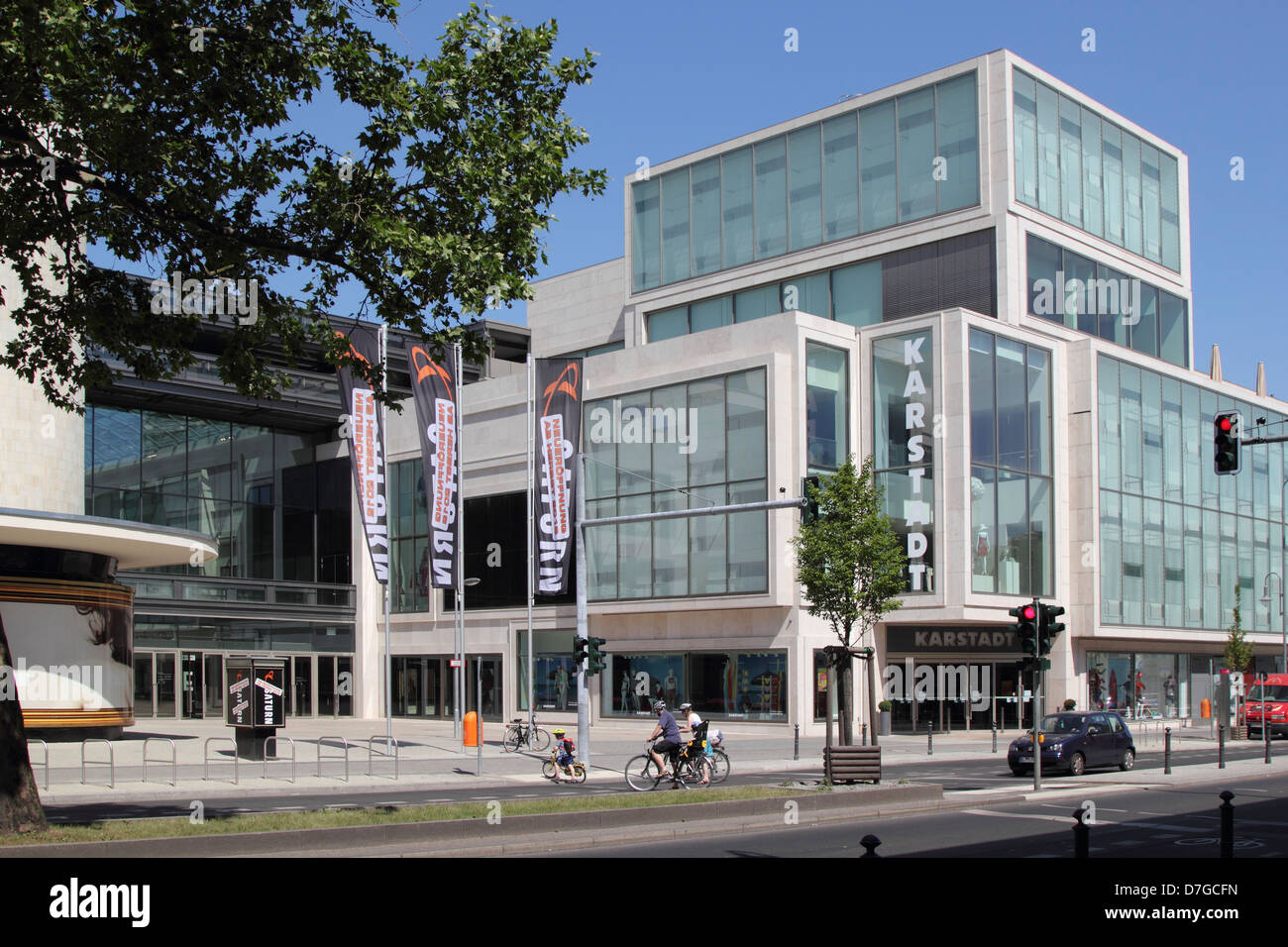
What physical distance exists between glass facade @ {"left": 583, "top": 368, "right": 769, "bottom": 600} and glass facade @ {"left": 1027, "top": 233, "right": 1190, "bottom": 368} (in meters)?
13.3

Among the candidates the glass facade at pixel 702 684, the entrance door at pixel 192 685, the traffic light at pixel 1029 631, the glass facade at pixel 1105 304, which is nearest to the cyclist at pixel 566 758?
Result: the traffic light at pixel 1029 631

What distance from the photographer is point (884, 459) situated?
4800cm

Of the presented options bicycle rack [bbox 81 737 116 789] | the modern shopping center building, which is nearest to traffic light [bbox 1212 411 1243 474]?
bicycle rack [bbox 81 737 116 789]

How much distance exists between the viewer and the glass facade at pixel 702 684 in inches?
1817

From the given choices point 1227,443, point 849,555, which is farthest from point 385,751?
point 1227,443

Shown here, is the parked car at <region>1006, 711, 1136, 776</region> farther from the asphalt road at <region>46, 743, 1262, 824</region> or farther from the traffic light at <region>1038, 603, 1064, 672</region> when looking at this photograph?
the traffic light at <region>1038, 603, 1064, 672</region>

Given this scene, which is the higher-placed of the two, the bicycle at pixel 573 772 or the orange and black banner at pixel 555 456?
the orange and black banner at pixel 555 456

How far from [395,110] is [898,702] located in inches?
1489

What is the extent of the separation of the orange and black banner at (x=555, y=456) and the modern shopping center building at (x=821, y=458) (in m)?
4.12

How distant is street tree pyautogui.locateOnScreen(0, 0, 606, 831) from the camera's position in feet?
49.1

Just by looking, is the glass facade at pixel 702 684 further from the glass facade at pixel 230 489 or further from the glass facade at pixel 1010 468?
the glass facade at pixel 230 489
